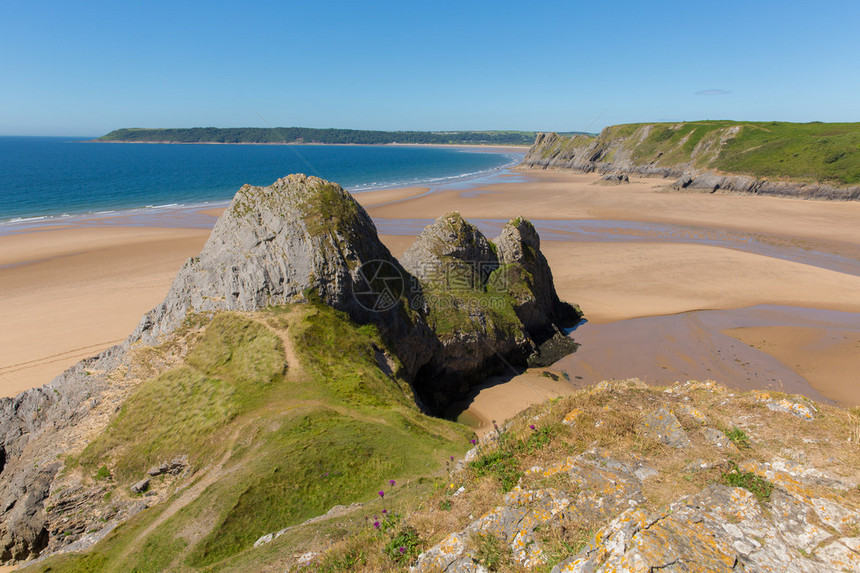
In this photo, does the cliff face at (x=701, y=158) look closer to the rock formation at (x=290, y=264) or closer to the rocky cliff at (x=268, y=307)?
the rocky cliff at (x=268, y=307)

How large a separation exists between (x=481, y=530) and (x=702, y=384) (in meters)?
6.71

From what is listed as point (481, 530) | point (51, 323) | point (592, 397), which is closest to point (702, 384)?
point (592, 397)

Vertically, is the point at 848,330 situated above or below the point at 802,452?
below

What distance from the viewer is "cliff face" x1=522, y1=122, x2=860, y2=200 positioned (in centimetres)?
8497

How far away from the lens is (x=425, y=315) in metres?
22.2

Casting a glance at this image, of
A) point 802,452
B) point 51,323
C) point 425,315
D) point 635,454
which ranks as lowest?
point 51,323

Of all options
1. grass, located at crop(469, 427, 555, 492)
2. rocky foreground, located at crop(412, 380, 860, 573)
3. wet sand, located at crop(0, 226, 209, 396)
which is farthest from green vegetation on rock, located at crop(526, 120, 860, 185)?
wet sand, located at crop(0, 226, 209, 396)

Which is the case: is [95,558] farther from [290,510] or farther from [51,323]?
[51,323]

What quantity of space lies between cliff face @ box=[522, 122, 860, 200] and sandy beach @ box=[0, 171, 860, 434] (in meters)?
16.9

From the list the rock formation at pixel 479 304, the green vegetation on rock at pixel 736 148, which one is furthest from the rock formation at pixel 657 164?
the rock formation at pixel 479 304

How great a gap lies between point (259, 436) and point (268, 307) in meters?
6.93

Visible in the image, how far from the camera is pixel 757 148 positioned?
344 feet

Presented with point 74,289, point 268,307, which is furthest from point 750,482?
point 74,289

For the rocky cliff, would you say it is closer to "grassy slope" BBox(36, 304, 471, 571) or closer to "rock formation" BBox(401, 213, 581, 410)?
"rock formation" BBox(401, 213, 581, 410)
